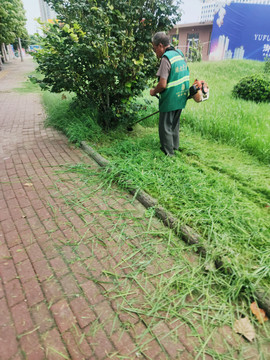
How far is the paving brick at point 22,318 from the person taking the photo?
1.70m

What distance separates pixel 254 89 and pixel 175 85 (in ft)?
17.7

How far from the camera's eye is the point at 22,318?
1764 mm

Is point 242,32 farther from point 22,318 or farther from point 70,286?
point 22,318

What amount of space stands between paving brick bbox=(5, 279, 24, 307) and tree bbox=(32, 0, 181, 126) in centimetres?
347

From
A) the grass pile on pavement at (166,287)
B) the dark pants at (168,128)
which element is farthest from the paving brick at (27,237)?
the dark pants at (168,128)

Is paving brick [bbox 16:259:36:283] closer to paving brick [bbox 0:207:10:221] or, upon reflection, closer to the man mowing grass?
paving brick [bbox 0:207:10:221]

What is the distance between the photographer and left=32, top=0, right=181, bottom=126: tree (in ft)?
13.0

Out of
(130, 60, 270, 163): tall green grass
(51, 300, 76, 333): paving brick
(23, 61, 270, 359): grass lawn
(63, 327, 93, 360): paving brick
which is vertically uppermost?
(130, 60, 270, 163): tall green grass

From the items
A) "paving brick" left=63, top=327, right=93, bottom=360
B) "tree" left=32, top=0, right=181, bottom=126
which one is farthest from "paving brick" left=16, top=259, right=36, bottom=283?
"tree" left=32, top=0, right=181, bottom=126

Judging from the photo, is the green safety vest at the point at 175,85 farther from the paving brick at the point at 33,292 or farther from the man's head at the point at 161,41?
the paving brick at the point at 33,292

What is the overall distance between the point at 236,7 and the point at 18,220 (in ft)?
73.2

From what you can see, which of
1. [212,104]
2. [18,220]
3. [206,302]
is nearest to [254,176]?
[206,302]

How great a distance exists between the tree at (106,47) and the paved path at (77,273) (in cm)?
201

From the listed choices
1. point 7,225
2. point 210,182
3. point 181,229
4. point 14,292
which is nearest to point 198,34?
point 210,182
